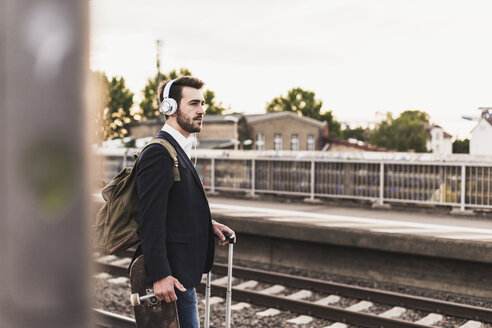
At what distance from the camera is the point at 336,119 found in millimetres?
101375

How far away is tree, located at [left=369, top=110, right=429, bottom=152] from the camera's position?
330 ft

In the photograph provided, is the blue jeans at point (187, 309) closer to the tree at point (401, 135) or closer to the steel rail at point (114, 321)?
the steel rail at point (114, 321)

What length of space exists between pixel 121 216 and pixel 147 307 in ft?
1.67

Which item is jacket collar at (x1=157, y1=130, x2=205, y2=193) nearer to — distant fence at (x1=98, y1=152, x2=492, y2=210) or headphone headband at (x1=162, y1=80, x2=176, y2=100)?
headphone headband at (x1=162, y1=80, x2=176, y2=100)

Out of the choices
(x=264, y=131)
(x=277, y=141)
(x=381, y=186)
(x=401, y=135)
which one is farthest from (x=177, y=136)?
(x=401, y=135)

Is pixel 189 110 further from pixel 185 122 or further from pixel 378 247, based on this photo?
pixel 378 247

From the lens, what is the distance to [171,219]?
10.8 ft

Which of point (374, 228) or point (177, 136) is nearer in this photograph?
point (177, 136)

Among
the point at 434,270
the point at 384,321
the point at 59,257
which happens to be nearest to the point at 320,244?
the point at 434,270

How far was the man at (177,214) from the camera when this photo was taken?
3137 mm

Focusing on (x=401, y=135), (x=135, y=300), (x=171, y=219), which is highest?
(x=401, y=135)

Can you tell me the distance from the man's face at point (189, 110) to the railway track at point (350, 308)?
4.88 m

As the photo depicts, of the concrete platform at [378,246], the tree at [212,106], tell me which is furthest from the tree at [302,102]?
the concrete platform at [378,246]

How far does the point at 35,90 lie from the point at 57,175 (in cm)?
14
